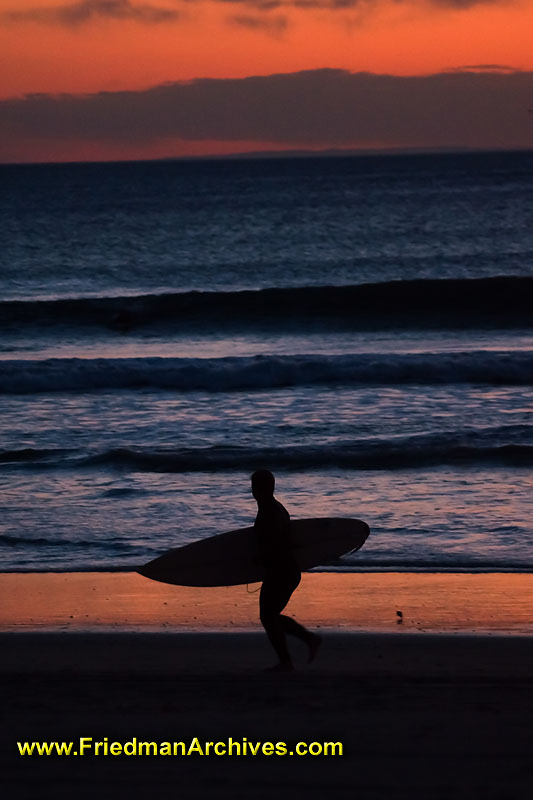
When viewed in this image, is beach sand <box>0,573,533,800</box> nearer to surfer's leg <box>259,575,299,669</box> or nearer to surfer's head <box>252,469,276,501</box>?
surfer's leg <box>259,575,299,669</box>

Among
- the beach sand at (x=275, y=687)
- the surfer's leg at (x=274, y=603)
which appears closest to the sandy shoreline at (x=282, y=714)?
the beach sand at (x=275, y=687)

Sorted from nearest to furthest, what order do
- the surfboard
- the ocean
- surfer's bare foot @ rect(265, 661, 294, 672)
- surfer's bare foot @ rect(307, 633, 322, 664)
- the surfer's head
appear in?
the surfer's head, surfer's bare foot @ rect(265, 661, 294, 672), surfer's bare foot @ rect(307, 633, 322, 664), the surfboard, the ocean

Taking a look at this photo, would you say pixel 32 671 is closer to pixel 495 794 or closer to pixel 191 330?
pixel 495 794

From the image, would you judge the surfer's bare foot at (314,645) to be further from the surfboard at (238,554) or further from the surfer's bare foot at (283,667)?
the surfboard at (238,554)

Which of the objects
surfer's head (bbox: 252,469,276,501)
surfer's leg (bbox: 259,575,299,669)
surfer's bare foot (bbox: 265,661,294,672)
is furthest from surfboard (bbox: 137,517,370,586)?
surfer's head (bbox: 252,469,276,501)

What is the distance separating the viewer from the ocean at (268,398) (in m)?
10.6

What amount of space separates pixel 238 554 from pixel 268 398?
12.2 meters

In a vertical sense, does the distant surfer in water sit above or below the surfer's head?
below

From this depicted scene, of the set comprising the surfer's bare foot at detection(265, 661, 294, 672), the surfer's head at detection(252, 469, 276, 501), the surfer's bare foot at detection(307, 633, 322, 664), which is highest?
the surfer's head at detection(252, 469, 276, 501)

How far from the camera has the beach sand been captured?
14.3 ft

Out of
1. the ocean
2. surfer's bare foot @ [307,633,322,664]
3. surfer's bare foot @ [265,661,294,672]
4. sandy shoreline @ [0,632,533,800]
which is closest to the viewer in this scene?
sandy shoreline @ [0,632,533,800]

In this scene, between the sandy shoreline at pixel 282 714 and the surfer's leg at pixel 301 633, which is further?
the surfer's leg at pixel 301 633

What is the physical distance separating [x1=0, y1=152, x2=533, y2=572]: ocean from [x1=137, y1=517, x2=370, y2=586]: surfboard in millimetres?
2034

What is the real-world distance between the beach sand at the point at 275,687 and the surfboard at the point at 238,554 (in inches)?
19.9
